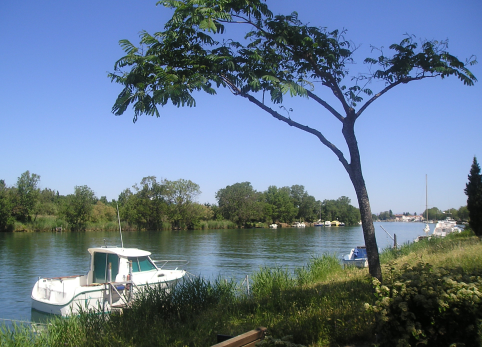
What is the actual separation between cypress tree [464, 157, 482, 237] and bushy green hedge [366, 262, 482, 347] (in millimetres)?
24940

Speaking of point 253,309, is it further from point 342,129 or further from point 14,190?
point 14,190

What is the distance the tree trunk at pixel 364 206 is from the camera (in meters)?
7.25

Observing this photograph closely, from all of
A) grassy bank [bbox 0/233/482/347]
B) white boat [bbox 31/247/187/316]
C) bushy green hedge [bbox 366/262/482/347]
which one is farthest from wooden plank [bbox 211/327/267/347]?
white boat [bbox 31/247/187/316]

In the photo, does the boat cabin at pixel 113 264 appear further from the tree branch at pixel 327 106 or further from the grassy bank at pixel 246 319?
the tree branch at pixel 327 106

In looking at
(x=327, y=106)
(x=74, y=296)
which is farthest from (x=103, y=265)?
(x=327, y=106)

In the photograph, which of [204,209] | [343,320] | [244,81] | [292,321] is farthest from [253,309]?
[204,209]

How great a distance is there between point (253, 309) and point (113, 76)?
5.16 m

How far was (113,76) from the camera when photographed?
7059 mm

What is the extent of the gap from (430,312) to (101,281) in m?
15.0

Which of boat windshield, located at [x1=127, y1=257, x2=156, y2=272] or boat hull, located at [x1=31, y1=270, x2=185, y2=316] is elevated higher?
boat windshield, located at [x1=127, y1=257, x2=156, y2=272]

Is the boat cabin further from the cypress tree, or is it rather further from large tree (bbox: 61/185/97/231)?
large tree (bbox: 61/185/97/231)

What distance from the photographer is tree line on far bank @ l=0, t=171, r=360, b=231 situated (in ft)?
237

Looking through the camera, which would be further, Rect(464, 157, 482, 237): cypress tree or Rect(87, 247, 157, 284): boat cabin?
Rect(464, 157, 482, 237): cypress tree

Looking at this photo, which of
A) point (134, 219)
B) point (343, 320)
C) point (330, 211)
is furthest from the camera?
point (330, 211)
